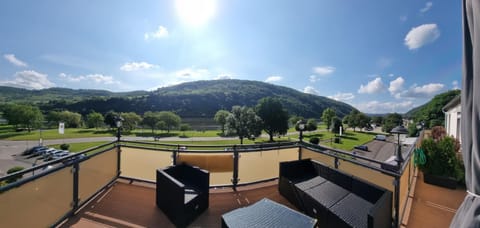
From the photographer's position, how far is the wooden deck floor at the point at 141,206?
257cm

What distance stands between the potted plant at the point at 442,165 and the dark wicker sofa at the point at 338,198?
325cm

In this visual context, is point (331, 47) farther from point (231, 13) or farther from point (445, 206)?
point (445, 206)

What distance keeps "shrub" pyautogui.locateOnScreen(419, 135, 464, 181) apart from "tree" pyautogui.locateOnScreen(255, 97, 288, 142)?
18430 millimetres

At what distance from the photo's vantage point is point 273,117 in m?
22.9

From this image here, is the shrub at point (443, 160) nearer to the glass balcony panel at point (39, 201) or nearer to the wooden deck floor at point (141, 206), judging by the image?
the wooden deck floor at point (141, 206)

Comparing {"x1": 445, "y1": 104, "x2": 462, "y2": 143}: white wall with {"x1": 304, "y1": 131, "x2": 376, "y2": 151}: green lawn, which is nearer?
{"x1": 445, "y1": 104, "x2": 462, "y2": 143}: white wall

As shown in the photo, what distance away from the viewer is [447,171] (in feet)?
13.4

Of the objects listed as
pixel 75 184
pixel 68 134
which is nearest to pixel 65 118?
pixel 68 134

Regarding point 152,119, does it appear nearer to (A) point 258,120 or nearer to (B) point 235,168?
(A) point 258,120

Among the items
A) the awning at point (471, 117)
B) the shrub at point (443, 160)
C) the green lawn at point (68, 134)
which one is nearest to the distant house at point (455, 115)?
the shrub at point (443, 160)

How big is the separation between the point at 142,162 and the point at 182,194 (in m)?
1.93

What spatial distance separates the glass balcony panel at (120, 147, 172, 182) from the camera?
3.74 m

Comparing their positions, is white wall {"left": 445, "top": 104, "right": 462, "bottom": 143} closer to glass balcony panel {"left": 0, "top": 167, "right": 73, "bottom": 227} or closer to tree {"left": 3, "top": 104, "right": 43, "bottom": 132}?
glass balcony panel {"left": 0, "top": 167, "right": 73, "bottom": 227}

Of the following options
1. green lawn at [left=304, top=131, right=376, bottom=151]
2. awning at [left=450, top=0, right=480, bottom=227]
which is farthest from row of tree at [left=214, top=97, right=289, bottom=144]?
awning at [left=450, top=0, right=480, bottom=227]
